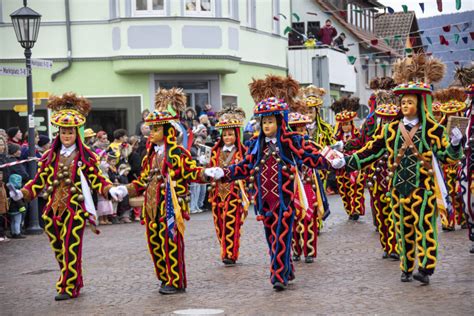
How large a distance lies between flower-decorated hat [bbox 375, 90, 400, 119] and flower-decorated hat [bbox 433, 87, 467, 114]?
2543 mm

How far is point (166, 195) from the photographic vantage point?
10875mm

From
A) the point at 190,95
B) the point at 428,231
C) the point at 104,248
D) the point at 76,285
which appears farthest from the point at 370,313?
the point at 190,95

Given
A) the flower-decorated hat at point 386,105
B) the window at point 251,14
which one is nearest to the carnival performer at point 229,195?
the flower-decorated hat at point 386,105

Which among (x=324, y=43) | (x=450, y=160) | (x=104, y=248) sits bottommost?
(x=104, y=248)

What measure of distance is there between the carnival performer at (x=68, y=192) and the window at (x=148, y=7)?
1578 centimetres

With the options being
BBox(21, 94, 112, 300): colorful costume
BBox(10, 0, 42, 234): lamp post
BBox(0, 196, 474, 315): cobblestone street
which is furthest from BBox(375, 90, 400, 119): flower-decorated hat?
BBox(10, 0, 42, 234): lamp post

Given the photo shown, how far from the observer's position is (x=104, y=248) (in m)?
15.8

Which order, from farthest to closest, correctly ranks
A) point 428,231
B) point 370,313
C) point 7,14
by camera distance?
point 7,14 < point 428,231 < point 370,313

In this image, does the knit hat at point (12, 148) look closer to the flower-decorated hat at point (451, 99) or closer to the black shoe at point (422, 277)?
the flower-decorated hat at point (451, 99)

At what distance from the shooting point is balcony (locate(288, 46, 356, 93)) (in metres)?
24.3

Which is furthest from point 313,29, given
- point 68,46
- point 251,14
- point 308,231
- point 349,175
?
point 308,231

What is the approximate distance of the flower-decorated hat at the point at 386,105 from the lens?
42.9ft

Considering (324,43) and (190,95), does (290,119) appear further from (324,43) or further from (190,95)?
(324,43)

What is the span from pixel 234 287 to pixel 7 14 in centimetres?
1743
